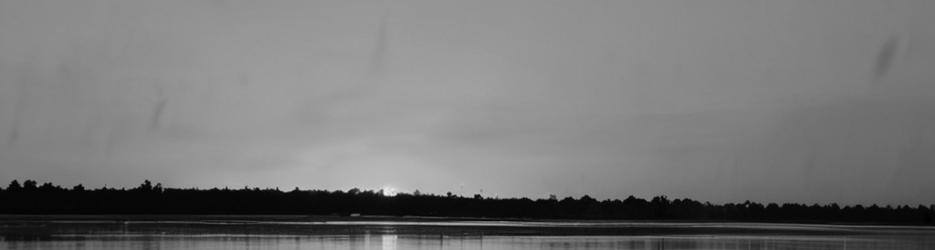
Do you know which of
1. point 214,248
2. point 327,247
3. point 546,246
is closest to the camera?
point 214,248

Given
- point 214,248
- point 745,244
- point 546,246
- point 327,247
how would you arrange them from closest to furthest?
1. point 214,248
2. point 327,247
3. point 546,246
4. point 745,244

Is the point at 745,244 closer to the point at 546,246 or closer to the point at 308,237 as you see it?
the point at 546,246

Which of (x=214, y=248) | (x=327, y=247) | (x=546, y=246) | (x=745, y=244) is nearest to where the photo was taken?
(x=214, y=248)

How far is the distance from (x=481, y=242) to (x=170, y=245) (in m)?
20.5

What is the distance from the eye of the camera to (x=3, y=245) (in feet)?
207

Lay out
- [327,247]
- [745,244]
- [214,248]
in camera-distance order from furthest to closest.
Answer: [745,244], [327,247], [214,248]

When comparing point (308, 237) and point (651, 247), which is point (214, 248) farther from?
point (651, 247)

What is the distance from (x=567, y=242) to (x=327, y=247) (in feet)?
60.9

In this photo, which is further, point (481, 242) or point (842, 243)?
point (842, 243)

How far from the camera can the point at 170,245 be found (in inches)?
2544

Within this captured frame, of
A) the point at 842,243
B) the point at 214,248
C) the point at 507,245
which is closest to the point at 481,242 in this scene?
the point at 507,245

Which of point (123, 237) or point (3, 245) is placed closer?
point (3, 245)

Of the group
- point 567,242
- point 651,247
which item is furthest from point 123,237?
point 651,247

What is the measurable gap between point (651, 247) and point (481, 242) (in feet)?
35.5
